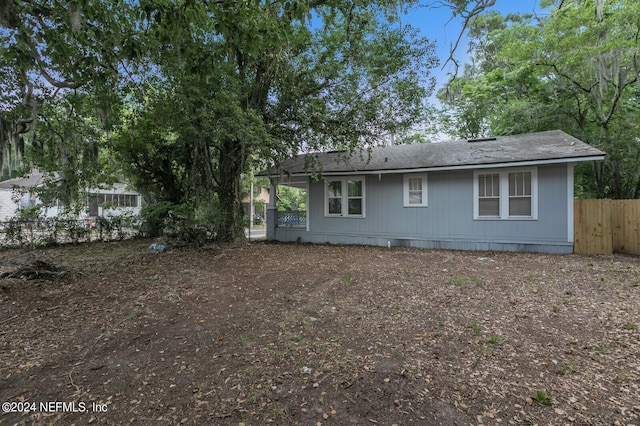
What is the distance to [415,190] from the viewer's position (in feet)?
34.6

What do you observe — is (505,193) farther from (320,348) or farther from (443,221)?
(320,348)

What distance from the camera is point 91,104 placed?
812 centimetres

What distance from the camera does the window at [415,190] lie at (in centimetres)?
1034

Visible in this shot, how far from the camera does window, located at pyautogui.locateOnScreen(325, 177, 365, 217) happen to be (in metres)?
11.5

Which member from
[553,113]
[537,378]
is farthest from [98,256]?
[553,113]

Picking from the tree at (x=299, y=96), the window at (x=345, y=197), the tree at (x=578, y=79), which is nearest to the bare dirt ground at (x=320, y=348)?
the tree at (x=299, y=96)

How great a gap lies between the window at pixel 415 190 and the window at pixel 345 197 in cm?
153

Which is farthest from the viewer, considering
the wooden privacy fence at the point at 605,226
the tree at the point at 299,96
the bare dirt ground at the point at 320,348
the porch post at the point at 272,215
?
the porch post at the point at 272,215

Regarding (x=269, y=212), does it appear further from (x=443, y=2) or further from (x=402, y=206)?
(x=443, y=2)

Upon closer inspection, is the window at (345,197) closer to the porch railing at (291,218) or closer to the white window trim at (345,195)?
the white window trim at (345,195)

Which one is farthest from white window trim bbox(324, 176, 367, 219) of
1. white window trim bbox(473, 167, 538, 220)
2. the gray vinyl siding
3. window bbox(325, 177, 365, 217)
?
white window trim bbox(473, 167, 538, 220)

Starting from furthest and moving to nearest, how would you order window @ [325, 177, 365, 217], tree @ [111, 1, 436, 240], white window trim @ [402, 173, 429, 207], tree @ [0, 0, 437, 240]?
window @ [325, 177, 365, 217]
white window trim @ [402, 173, 429, 207]
tree @ [111, 1, 436, 240]
tree @ [0, 0, 437, 240]

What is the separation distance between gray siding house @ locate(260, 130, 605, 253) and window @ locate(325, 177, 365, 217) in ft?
0.12

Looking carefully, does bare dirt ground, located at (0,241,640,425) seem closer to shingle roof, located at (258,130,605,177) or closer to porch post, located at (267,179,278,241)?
shingle roof, located at (258,130,605,177)
